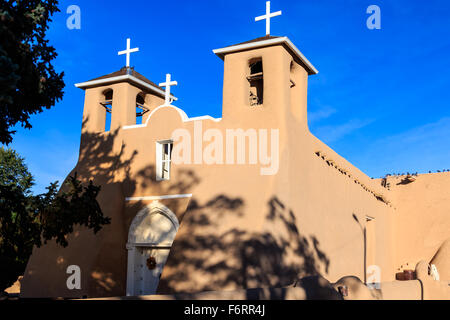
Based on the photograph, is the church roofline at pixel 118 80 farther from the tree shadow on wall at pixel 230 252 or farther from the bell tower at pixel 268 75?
the tree shadow on wall at pixel 230 252

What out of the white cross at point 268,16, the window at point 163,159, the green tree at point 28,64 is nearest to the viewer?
the green tree at point 28,64

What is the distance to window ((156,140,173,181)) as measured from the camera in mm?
15727

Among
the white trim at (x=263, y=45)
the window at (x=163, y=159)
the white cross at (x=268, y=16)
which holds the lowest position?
the window at (x=163, y=159)

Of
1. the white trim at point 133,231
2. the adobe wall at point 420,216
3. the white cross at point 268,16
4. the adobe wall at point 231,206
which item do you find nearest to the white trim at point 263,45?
the adobe wall at point 231,206

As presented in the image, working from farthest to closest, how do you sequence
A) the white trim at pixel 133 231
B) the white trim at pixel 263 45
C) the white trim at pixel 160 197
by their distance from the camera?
1. the white trim at pixel 133 231
2. the white trim at pixel 160 197
3. the white trim at pixel 263 45

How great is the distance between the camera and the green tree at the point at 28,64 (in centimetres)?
1035

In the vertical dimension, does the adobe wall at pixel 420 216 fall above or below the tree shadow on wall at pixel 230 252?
above

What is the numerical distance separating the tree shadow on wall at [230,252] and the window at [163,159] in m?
2.22

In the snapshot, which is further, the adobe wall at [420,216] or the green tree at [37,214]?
the adobe wall at [420,216]

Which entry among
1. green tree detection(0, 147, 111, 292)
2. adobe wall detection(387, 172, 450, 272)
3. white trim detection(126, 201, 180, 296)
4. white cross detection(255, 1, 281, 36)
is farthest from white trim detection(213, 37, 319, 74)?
adobe wall detection(387, 172, 450, 272)

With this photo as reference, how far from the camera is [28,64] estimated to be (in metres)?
10.9

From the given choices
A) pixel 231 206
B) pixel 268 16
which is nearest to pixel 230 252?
pixel 231 206

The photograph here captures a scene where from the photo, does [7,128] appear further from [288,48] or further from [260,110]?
[288,48]

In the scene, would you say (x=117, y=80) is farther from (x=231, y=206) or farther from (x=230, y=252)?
(x=230, y=252)
